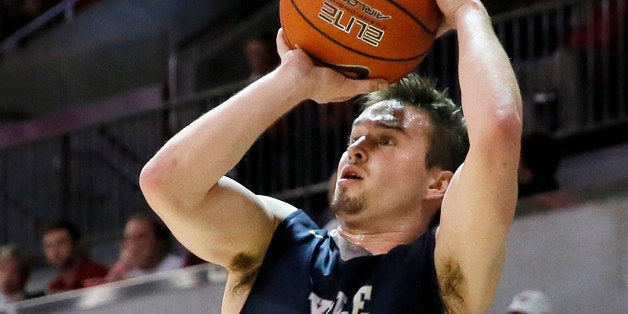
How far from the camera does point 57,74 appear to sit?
8.71m

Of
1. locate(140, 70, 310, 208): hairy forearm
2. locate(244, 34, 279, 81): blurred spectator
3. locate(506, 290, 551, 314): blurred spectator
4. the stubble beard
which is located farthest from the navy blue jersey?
locate(244, 34, 279, 81): blurred spectator

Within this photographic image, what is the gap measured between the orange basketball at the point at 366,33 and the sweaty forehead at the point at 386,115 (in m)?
0.12

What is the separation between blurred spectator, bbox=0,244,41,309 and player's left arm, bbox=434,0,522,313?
14.0 feet

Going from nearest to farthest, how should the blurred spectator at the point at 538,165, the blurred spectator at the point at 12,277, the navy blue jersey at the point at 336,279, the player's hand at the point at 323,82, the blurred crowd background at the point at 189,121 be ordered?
the navy blue jersey at the point at 336,279
the player's hand at the point at 323,82
the blurred crowd background at the point at 189,121
the blurred spectator at the point at 538,165
the blurred spectator at the point at 12,277

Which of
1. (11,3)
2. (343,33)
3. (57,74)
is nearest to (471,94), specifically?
(343,33)

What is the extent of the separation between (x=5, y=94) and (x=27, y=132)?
31 centimetres

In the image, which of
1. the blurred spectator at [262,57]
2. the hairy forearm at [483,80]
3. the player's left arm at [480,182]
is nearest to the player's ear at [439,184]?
the player's left arm at [480,182]

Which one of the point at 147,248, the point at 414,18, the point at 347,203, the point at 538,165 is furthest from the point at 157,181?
the point at 147,248

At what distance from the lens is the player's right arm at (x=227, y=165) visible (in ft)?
8.48

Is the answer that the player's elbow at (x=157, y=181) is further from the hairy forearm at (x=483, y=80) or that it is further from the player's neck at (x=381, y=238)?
the hairy forearm at (x=483, y=80)

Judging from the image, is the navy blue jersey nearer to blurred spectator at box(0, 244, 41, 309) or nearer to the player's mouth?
the player's mouth

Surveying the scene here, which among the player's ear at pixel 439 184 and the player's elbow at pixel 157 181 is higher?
the player's elbow at pixel 157 181

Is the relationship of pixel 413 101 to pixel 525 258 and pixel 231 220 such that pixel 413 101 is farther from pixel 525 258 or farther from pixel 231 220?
pixel 525 258

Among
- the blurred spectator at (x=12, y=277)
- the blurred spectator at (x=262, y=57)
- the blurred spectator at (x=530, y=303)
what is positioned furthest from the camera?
the blurred spectator at (x=262, y=57)
